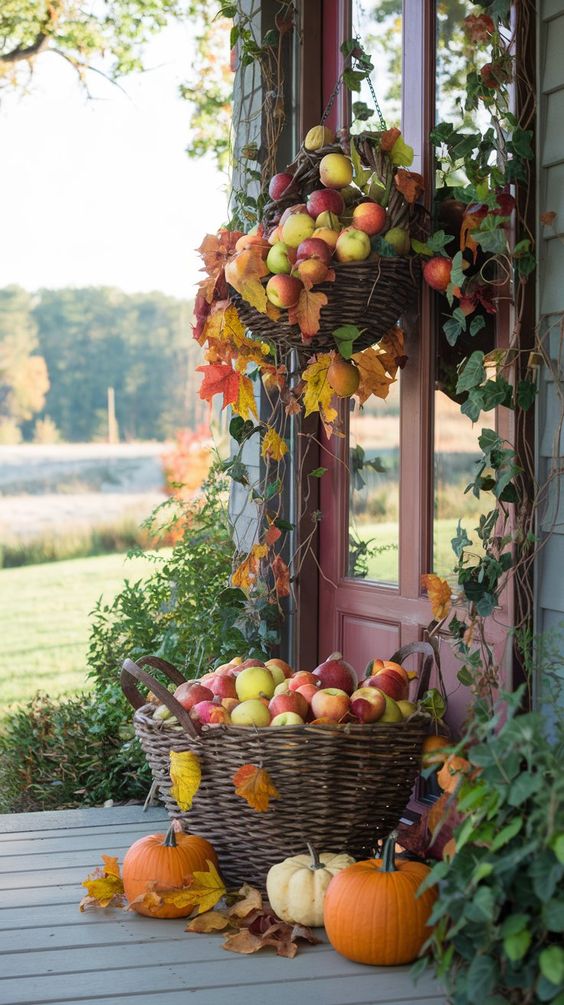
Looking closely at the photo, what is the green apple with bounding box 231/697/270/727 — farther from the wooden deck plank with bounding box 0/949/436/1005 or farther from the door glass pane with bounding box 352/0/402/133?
the door glass pane with bounding box 352/0/402/133

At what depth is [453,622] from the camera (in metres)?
2.48

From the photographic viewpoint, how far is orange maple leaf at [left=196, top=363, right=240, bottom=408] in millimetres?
2949

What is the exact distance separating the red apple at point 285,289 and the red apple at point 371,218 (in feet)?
0.64

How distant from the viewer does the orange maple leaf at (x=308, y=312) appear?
2.51 m

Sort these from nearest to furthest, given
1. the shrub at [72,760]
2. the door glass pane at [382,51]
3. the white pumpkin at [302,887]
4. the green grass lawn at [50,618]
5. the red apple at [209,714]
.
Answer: the white pumpkin at [302,887] < the red apple at [209,714] < the door glass pane at [382,51] < the shrub at [72,760] < the green grass lawn at [50,618]

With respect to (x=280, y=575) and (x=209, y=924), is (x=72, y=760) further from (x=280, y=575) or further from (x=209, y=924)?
(x=209, y=924)

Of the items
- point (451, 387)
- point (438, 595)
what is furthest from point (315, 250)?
point (438, 595)

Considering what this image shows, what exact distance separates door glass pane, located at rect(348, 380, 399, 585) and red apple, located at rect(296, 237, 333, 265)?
0.56 metres

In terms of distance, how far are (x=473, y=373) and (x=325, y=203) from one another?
22.2 inches

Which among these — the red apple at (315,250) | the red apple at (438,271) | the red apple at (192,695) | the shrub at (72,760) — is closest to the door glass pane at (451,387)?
the red apple at (438,271)

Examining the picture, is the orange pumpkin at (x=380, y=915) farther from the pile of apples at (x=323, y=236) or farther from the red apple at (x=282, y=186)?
the red apple at (x=282, y=186)

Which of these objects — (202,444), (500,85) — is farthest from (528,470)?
(202,444)

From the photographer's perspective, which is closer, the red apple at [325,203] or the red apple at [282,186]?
the red apple at [325,203]

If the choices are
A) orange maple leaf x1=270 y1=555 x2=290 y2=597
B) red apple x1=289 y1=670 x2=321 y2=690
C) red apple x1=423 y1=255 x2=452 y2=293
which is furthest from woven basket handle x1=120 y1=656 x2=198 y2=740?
red apple x1=423 y1=255 x2=452 y2=293
